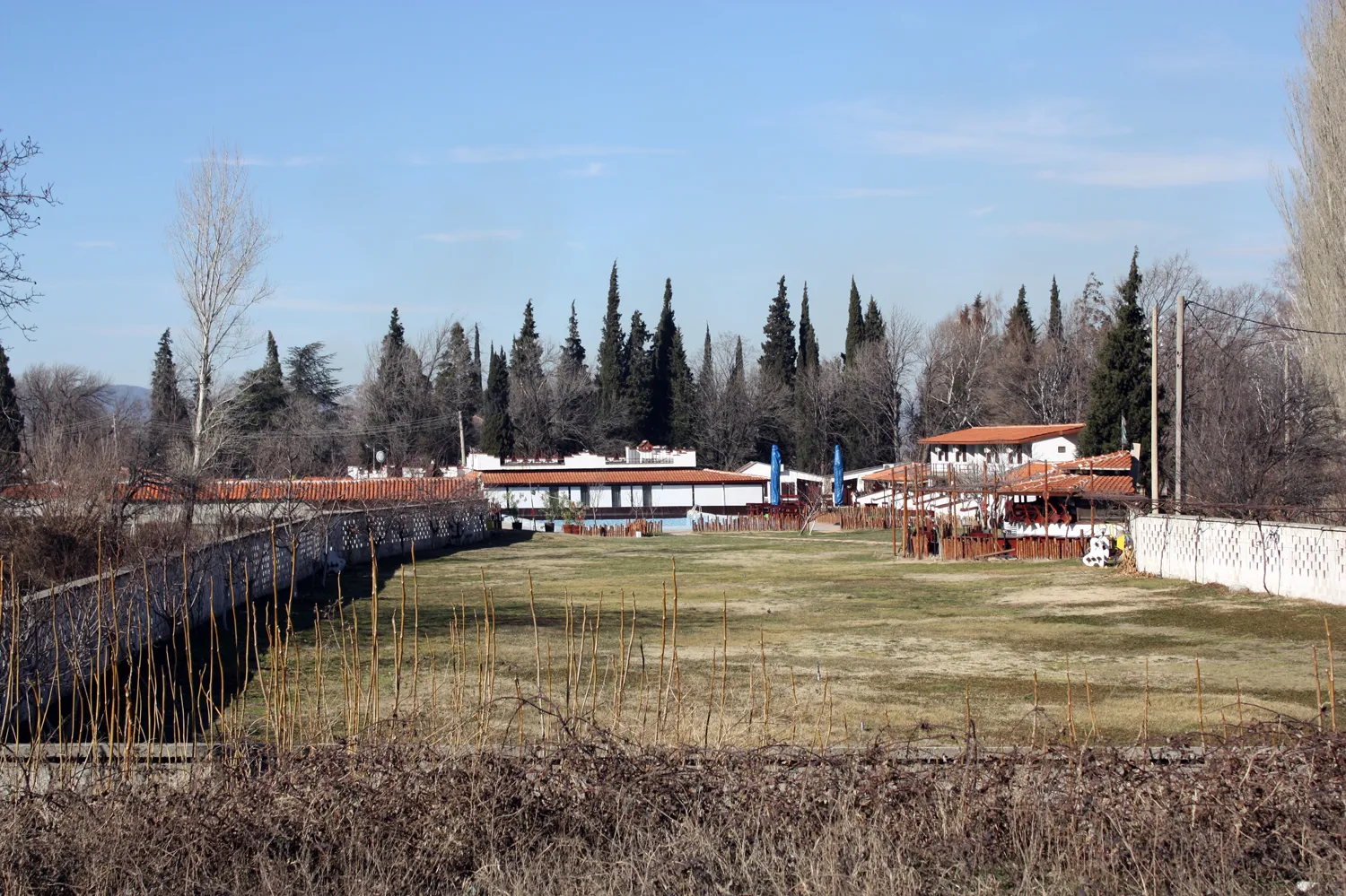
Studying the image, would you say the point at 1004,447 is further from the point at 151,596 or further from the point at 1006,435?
the point at 151,596

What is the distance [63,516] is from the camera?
1327cm

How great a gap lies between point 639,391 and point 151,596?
206ft

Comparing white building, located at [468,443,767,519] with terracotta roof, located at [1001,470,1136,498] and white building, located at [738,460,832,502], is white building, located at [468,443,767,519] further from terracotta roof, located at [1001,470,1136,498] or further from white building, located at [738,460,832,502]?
terracotta roof, located at [1001,470,1136,498]

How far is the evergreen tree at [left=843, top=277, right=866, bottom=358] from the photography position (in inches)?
2936

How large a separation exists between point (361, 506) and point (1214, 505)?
19.3 metres

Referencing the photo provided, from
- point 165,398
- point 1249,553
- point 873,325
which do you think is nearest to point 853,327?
point 873,325

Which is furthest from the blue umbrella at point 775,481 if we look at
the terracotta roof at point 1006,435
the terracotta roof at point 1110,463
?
the terracotta roof at point 1110,463

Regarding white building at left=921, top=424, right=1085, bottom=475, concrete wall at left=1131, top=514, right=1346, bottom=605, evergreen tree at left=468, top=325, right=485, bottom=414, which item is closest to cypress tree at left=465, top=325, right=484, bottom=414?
evergreen tree at left=468, top=325, right=485, bottom=414

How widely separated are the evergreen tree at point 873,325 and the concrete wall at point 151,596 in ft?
162

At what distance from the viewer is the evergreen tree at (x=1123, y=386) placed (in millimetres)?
45750

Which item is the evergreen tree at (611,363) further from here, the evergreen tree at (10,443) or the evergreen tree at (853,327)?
the evergreen tree at (10,443)

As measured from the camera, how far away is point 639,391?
74.8m

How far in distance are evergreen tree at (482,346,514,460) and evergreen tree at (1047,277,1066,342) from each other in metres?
31.8

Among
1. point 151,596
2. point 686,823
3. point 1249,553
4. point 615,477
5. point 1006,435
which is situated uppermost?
point 1006,435
